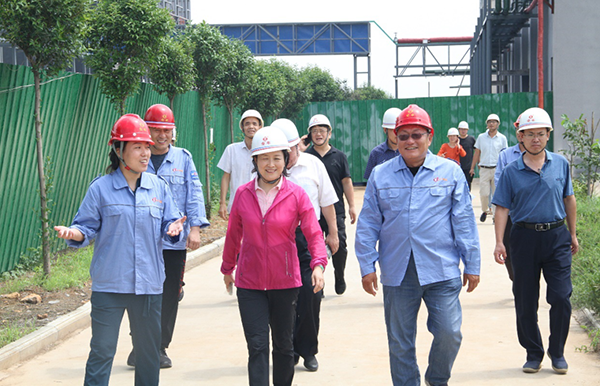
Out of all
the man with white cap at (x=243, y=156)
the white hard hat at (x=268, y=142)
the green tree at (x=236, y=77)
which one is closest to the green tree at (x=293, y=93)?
the green tree at (x=236, y=77)

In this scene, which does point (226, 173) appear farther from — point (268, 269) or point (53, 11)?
point (268, 269)

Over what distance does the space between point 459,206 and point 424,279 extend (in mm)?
530

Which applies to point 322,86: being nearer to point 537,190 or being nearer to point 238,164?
point 238,164

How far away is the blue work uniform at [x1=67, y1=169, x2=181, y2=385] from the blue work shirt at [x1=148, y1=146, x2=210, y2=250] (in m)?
1.35

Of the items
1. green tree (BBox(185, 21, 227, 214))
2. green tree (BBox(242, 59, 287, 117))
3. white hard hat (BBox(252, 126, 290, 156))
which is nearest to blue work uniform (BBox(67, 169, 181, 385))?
white hard hat (BBox(252, 126, 290, 156))

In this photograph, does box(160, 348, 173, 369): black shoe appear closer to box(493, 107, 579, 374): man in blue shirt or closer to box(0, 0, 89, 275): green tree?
box(493, 107, 579, 374): man in blue shirt

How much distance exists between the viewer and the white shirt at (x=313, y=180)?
6.35 meters

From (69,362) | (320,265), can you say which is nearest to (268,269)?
(320,265)

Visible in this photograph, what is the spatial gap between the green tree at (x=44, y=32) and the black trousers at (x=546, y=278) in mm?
5586

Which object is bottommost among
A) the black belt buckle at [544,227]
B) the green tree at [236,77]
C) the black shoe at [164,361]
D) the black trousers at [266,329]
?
the black shoe at [164,361]

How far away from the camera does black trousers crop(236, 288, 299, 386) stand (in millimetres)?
4957

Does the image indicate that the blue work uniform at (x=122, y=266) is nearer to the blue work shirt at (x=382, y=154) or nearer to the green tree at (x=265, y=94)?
the blue work shirt at (x=382, y=154)

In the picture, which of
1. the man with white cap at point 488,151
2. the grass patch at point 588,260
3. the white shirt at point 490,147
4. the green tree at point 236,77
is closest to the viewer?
the grass patch at point 588,260

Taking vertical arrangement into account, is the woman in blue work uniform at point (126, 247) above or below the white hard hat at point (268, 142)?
below
